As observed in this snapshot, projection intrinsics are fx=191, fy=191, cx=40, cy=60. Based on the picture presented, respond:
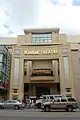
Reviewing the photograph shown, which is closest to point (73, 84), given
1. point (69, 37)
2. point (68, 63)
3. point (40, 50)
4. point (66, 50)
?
point (68, 63)

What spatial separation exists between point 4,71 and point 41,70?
399 inches

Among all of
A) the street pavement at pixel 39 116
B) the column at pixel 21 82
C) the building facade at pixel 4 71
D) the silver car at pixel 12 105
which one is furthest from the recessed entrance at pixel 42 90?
the street pavement at pixel 39 116

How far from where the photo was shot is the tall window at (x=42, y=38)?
57350 millimetres

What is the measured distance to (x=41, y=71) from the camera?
164 feet

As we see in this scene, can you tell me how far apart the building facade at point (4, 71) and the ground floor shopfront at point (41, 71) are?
124cm

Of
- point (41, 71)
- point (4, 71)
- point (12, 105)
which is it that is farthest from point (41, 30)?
point (12, 105)

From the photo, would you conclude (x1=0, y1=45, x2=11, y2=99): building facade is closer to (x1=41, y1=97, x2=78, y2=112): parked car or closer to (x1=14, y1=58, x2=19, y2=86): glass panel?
(x1=14, y1=58, x2=19, y2=86): glass panel

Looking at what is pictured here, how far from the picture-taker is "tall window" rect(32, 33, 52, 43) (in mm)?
57350

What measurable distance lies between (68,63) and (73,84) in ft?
17.8

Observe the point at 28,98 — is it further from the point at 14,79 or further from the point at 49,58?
the point at 49,58

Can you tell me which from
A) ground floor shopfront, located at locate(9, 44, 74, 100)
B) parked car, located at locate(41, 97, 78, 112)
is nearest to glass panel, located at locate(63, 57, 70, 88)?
ground floor shopfront, located at locate(9, 44, 74, 100)

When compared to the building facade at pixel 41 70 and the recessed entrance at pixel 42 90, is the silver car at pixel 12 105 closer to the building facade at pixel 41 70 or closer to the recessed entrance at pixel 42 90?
the building facade at pixel 41 70

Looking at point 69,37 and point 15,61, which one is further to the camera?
point 69,37

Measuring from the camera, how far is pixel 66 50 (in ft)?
166
